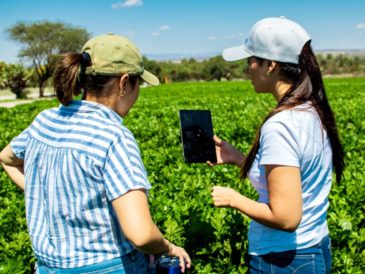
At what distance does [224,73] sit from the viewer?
103 metres

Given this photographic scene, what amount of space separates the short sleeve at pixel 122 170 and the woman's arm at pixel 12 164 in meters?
0.74

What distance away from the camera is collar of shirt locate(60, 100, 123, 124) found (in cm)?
191

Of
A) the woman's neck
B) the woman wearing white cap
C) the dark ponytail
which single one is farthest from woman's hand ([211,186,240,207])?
the dark ponytail

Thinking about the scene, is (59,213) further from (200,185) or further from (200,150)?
(200,185)

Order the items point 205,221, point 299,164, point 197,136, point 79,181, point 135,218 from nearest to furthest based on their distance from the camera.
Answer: point 135,218, point 79,181, point 299,164, point 197,136, point 205,221

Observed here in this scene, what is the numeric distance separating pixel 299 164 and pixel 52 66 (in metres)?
55.6

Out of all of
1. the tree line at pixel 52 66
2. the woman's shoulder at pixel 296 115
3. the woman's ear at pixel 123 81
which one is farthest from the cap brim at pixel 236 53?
the tree line at pixel 52 66

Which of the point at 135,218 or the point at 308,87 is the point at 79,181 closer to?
the point at 135,218

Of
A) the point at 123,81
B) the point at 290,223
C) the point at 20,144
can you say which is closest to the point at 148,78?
the point at 123,81

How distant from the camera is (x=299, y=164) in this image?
1.93 m

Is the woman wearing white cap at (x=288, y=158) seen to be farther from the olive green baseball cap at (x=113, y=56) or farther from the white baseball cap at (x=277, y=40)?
the olive green baseball cap at (x=113, y=56)

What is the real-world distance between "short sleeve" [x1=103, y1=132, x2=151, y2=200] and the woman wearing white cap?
0.49m

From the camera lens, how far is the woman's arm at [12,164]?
90.9 inches

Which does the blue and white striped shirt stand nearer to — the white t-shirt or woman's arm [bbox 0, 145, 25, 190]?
woman's arm [bbox 0, 145, 25, 190]
